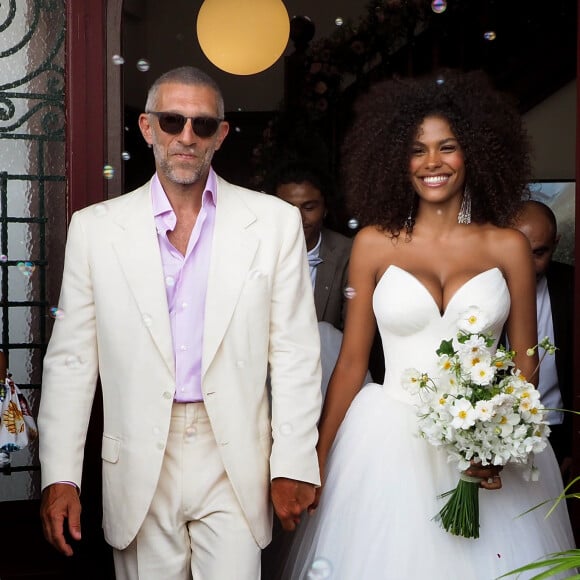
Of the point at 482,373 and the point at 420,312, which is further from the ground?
the point at 420,312

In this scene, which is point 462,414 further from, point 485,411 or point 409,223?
point 409,223

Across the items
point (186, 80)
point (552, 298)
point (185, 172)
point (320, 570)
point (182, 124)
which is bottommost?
point (320, 570)

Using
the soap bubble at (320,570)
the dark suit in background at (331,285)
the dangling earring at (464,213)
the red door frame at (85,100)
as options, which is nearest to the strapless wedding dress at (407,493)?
the soap bubble at (320,570)

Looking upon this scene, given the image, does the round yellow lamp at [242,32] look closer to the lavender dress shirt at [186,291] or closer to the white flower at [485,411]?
the lavender dress shirt at [186,291]

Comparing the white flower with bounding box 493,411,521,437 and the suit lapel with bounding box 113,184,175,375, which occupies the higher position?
the suit lapel with bounding box 113,184,175,375

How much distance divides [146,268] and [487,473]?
1259 mm

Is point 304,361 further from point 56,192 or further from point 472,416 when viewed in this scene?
point 56,192

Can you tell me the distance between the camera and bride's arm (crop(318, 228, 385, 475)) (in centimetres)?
389

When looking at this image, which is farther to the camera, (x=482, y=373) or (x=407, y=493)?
(x=407, y=493)

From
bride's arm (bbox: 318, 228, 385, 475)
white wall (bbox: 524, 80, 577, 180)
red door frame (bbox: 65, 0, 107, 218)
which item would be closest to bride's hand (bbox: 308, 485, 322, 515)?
bride's arm (bbox: 318, 228, 385, 475)

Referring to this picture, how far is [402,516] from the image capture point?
3600mm

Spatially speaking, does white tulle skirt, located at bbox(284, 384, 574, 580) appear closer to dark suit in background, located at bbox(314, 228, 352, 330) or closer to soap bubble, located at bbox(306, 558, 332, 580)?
soap bubble, located at bbox(306, 558, 332, 580)

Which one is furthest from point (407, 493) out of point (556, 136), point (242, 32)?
point (556, 136)

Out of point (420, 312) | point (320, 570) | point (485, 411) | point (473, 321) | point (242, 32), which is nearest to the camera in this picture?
point (485, 411)
